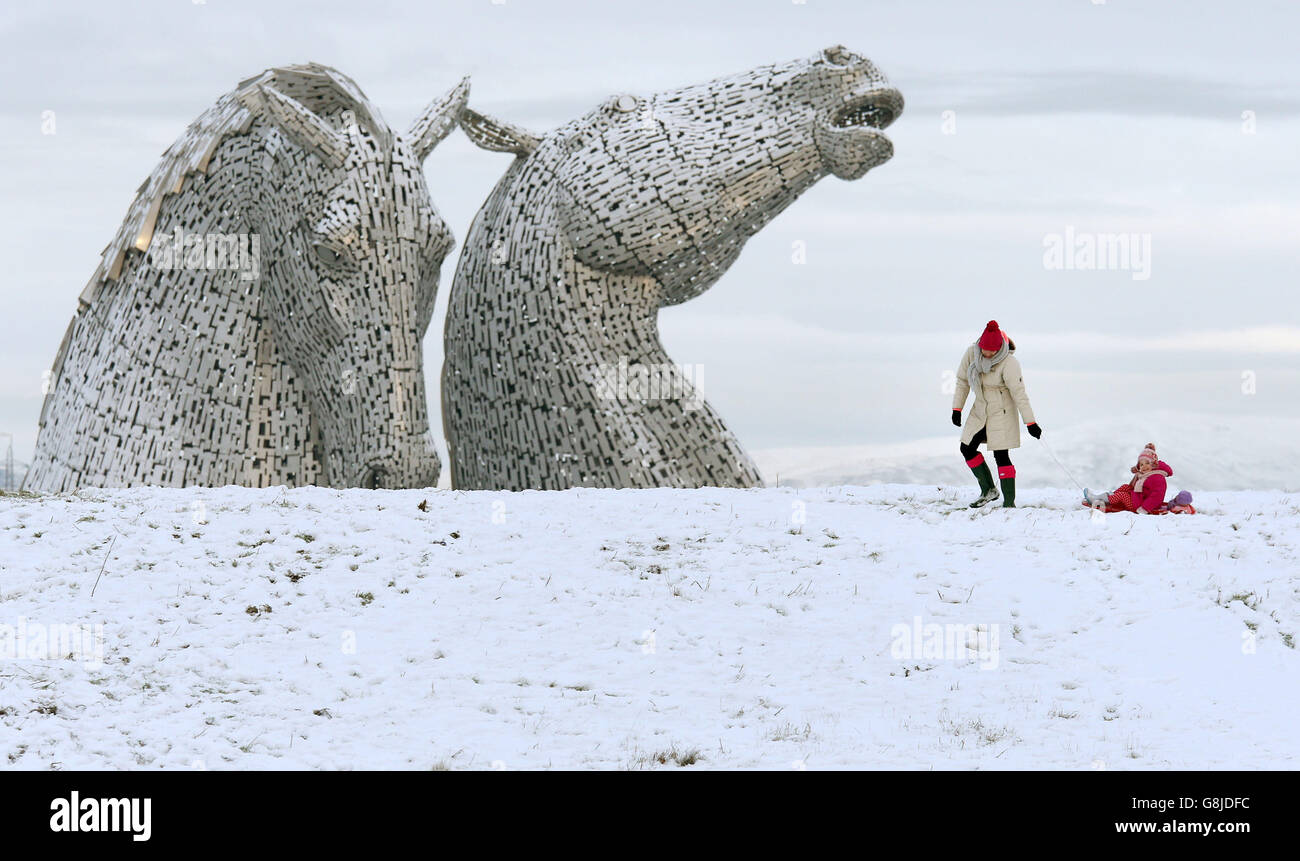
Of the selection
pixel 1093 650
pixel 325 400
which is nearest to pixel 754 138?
pixel 325 400

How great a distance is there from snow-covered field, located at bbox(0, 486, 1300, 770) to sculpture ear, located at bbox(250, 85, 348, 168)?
2.77 meters

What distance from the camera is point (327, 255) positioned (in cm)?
1134

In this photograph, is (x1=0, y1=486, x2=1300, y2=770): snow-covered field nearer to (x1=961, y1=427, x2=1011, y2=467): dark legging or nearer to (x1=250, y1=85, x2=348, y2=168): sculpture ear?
(x1=961, y1=427, x2=1011, y2=467): dark legging

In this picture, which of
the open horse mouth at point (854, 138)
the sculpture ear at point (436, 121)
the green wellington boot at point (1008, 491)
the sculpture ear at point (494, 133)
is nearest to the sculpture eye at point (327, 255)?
the sculpture ear at point (436, 121)

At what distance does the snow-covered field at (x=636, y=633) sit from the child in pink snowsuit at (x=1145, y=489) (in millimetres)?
285

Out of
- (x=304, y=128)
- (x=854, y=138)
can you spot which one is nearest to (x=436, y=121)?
(x=304, y=128)

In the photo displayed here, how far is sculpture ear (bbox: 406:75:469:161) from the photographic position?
12.3 m

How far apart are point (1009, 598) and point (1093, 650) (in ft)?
2.49

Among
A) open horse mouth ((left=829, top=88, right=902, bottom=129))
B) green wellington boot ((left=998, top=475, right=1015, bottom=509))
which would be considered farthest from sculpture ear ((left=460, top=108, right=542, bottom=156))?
green wellington boot ((left=998, top=475, right=1015, bottom=509))

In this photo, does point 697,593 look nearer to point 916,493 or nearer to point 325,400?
point 916,493

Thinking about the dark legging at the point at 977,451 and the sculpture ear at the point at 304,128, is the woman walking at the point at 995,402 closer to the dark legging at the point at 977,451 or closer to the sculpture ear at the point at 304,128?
the dark legging at the point at 977,451

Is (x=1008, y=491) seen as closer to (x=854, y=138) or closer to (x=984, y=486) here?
(x=984, y=486)

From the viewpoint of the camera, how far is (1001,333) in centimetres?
1032

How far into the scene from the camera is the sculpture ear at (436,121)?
40.3ft
